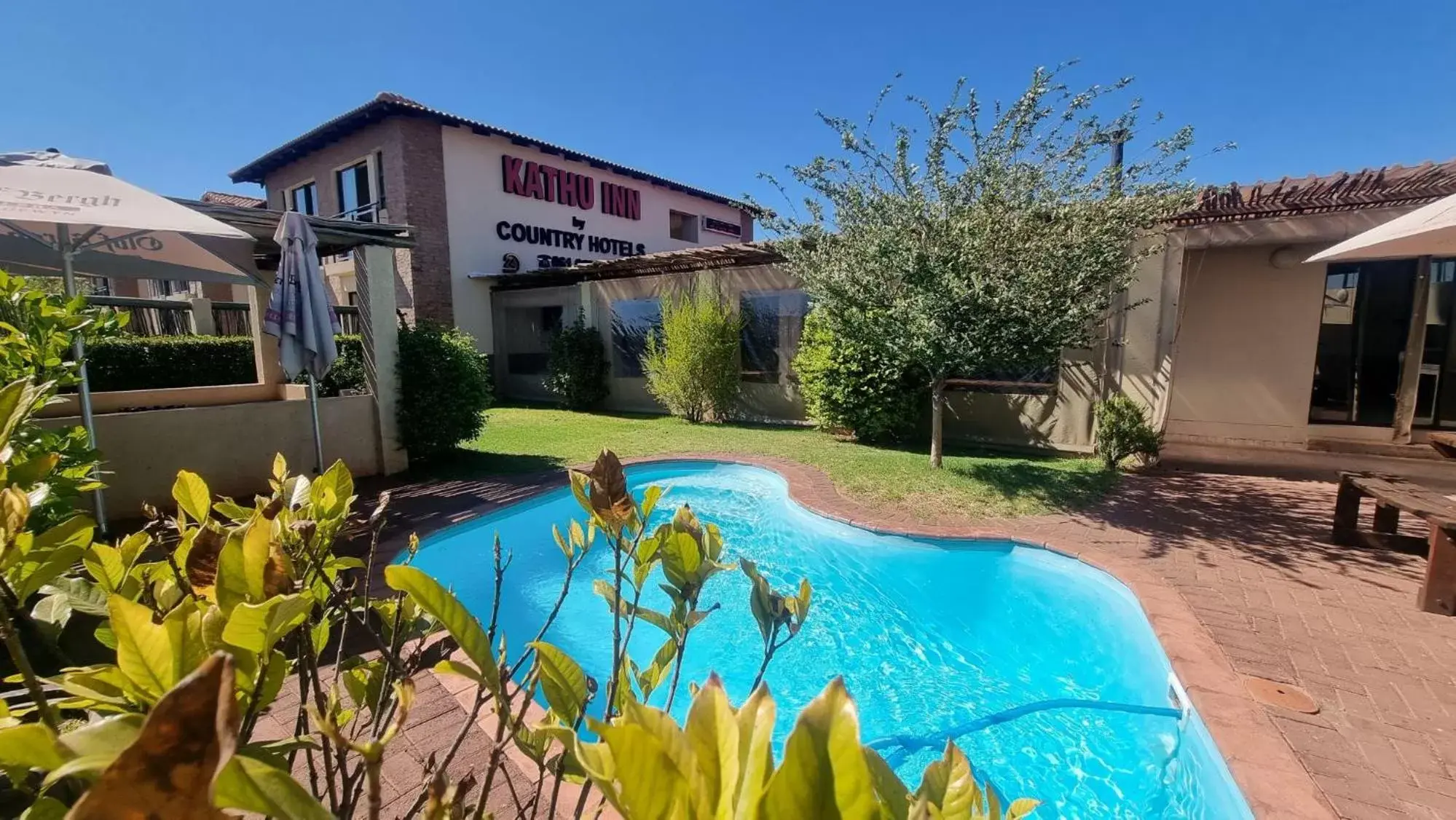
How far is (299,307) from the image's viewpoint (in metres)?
6.79

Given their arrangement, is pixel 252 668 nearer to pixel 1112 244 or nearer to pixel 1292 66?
pixel 1112 244

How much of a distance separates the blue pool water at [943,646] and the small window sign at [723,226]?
20155 millimetres

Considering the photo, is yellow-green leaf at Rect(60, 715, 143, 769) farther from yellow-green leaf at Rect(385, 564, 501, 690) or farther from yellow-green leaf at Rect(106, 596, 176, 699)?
yellow-green leaf at Rect(385, 564, 501, 690)

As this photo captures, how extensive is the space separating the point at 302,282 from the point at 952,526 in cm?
804

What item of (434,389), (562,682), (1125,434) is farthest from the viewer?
(1125,434)

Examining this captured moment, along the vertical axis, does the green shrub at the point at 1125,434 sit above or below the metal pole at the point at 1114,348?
below

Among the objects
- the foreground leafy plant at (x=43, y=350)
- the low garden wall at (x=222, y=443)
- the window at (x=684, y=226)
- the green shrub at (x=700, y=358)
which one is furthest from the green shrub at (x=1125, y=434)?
the window at (x=684, y=226)

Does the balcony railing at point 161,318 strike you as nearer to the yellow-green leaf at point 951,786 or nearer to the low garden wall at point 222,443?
the low garden wall at point 222,443

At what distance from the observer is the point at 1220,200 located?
8.61 meters

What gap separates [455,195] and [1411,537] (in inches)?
807

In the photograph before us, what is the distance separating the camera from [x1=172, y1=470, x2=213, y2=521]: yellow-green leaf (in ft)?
3.83

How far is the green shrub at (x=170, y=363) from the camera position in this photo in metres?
9.65

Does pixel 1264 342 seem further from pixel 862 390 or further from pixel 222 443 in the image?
pixel 222 443

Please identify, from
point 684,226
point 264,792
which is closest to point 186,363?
point 264,792
